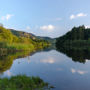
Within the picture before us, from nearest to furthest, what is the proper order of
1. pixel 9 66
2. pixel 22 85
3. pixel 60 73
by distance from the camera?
pixel 22 85 → pixel 60 73 → pixel 9 66

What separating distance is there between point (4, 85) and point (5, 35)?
51457 millimetres

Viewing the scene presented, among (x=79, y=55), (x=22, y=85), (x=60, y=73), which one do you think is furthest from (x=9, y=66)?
(x=79, y=55)

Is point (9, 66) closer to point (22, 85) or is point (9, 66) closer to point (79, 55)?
point (22, 85)

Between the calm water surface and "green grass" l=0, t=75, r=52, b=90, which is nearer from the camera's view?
"green grass" l=0, t=75, r=52, b=90

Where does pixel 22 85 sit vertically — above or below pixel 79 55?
above

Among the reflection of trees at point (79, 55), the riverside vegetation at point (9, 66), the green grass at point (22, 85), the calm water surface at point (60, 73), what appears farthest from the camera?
the reflection of trees at point (79, 55)

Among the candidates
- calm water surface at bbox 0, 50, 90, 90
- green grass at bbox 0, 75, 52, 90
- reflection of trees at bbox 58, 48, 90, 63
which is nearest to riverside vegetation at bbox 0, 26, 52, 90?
green grass at bbox 0, 75, 52, 90

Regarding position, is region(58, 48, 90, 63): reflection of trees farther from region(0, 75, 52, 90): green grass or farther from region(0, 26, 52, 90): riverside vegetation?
region(0, 75, 52, 90): green grass

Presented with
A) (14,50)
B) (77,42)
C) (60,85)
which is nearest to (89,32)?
(77,42)

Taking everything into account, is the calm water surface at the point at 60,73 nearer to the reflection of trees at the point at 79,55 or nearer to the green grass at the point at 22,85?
the green grass at the point at 22,85

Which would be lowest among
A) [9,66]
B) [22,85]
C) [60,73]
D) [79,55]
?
[9,66]

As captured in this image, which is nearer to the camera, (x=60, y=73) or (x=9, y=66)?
(x=60, y=73)

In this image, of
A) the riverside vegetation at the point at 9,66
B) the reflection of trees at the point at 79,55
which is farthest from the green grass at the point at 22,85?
the reflection of trees at the point at 79,55

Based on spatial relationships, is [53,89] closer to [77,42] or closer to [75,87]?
[75,87]
